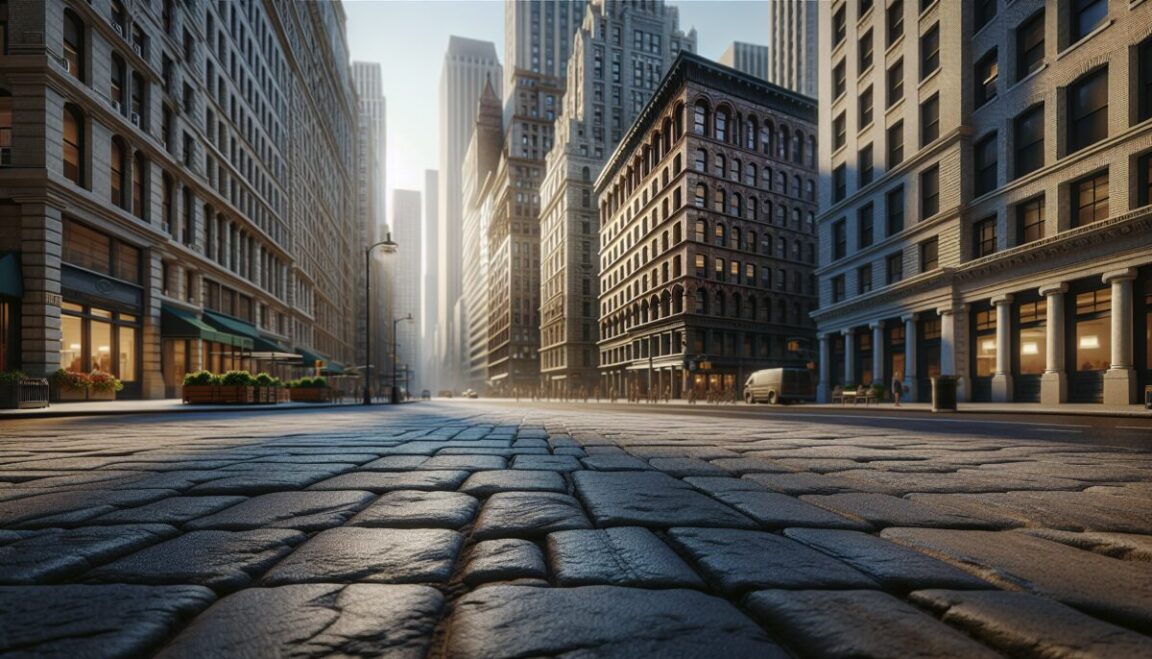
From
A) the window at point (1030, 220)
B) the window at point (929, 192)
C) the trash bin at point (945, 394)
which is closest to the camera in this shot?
the trash bin at point (945, 394)

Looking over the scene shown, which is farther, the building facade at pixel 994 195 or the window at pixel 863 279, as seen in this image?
the window at pixel 863 279

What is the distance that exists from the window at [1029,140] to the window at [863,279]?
9469 mm

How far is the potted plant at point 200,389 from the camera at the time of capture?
66.1 feet

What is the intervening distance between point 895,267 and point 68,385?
3580cm

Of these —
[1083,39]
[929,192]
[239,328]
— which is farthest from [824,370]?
[239,328]

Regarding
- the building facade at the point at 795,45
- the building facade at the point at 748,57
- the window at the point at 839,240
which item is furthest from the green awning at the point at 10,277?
the building facade at the point at 748,57

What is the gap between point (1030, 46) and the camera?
2258 cm

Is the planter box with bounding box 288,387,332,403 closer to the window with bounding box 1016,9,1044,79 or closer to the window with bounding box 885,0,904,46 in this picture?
the window with bounding box 1016,9,1044,79

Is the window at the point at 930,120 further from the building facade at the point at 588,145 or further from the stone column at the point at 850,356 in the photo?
the building facade at the point at 588,145

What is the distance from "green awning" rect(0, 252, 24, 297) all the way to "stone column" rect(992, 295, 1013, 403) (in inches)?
1396

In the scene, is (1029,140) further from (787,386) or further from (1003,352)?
(787,386)

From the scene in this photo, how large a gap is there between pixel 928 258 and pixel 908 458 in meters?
26.6

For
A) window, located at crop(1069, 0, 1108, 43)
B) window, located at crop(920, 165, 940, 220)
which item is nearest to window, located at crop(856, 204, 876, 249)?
window, located at crop(920, 165, 940, 220)

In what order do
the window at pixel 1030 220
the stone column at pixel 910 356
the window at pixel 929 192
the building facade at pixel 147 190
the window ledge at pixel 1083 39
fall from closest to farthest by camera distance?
the building facade at pixel 147 190 < the window ledge at pixel 1083 39 < the window at pixel 1030 220 < the window at pixel 929 192 < the stone column at pixel 910 356
